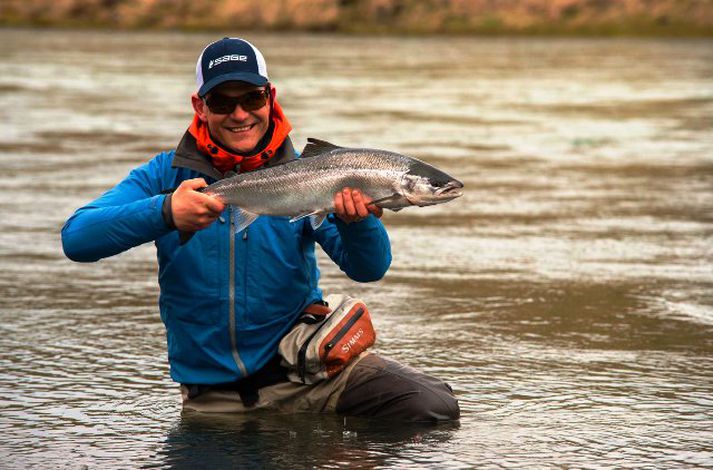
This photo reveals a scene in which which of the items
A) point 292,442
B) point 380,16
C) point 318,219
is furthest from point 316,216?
point 380,16

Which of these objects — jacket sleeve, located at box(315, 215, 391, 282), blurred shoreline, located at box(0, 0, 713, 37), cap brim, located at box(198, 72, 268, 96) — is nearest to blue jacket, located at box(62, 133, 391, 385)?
jacket sleeve, located at box(315, 215, 391, 282)

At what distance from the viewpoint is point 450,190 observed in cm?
529

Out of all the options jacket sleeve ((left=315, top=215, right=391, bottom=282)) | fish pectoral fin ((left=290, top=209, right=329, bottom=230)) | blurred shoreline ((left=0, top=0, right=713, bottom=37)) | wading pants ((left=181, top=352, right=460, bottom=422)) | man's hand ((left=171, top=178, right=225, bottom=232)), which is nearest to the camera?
man's hand ((left=171, top=178, right=225, bottom=232))

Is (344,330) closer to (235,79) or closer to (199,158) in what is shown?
(199,158)

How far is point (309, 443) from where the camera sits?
5.67 m

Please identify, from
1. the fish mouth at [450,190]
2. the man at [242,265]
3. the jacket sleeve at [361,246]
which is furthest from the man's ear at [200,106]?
the fish mouth at [450,190]

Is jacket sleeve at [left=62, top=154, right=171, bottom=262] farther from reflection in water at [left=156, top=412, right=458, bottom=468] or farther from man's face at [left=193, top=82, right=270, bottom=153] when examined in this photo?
reflection in water at [left=156, top=412, right=458, bottom=468]

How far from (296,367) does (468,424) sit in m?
0.71

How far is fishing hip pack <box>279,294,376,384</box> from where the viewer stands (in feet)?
19.2

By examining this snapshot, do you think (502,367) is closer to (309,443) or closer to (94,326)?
(309,443)

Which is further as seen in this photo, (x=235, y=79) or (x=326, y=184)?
(x=235, y=79)

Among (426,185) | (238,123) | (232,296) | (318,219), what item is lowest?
(232,296)

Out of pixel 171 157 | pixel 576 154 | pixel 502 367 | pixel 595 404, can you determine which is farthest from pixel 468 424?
pixel 576 154

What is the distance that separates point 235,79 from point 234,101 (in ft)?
0.29
